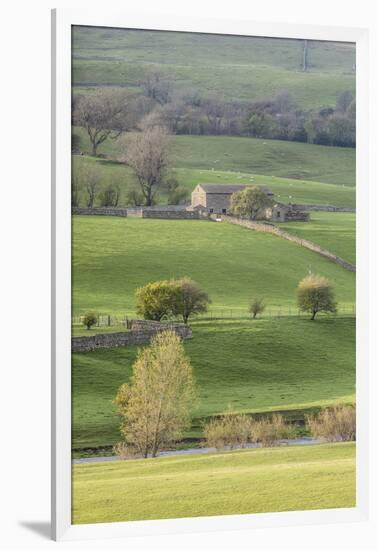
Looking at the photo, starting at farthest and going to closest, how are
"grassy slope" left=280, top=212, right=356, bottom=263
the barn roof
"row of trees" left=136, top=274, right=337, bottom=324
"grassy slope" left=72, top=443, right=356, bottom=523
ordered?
1. "grassy slope" left=280, top=212, right=356, bottom=263
2. the barn roof
3. "row of trees" left=136, top=274, right=337, bottom=324
4. "grassy slope" left=72, top=443, right=356, bottom=523

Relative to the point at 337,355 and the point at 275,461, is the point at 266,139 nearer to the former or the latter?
the point at 337,355

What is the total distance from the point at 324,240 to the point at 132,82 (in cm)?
372

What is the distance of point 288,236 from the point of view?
2088cm

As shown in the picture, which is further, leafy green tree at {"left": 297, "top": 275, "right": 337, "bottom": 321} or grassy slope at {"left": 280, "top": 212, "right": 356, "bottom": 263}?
grassy slope at {"left": 280, "top": 212, "right": 356, "bottom": 263}

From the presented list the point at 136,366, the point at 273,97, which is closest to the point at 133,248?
the point at 136,366

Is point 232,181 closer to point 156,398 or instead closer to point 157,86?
point 157,86

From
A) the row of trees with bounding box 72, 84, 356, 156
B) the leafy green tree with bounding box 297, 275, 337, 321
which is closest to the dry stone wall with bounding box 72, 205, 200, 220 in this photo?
the row of trees with bounding box 72, 84, 356, 156

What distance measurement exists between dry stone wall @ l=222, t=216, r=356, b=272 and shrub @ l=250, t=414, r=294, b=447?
7.81 ft

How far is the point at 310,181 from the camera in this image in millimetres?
21266

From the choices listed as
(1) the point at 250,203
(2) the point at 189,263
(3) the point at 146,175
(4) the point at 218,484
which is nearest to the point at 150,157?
(3) the point at 146,175

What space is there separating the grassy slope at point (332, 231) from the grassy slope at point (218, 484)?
2.76 m

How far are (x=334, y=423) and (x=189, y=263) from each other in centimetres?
309

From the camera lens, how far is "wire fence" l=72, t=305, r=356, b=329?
19078mm

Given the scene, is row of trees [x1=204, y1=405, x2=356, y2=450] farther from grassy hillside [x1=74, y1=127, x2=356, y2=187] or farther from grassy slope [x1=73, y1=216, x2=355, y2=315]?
grassy hillside [x1=74, y1=127, x2=356, y2=187]
